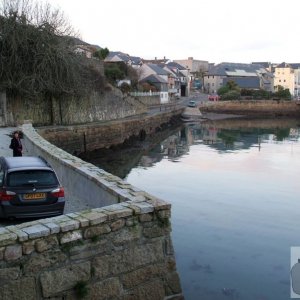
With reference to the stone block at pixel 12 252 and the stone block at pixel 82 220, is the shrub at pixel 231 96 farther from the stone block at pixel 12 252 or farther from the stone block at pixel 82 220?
the stone block at pixel 12 252

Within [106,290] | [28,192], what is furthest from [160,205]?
[28,192]

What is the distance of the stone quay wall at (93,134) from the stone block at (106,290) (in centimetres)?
2386

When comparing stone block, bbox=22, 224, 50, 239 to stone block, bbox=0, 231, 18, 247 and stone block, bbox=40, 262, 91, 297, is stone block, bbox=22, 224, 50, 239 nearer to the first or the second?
stone block, bbox=0, 231, 18, 247

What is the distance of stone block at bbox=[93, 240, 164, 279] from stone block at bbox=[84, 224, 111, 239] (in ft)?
1.24

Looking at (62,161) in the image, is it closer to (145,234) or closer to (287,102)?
(145,234)

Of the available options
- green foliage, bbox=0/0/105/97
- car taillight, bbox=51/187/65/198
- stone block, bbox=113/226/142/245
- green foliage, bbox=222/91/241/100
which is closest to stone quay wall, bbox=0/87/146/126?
green foliage, bbox=0/0/105/97

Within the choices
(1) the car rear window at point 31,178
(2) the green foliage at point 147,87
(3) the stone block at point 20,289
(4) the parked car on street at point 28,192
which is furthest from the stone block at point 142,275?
(2) the green foliage at point 147,87

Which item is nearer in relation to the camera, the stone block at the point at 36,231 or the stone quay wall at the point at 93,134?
the stone block at the point at 36,231

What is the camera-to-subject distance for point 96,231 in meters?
6.54

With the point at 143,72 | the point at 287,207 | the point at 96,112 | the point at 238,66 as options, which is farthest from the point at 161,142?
the point at 238,66

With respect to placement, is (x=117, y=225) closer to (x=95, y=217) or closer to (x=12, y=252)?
(x=95, y=217)

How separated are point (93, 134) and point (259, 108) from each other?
208 ft

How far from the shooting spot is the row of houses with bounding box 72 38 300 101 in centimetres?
9181

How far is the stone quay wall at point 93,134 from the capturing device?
3253cm
